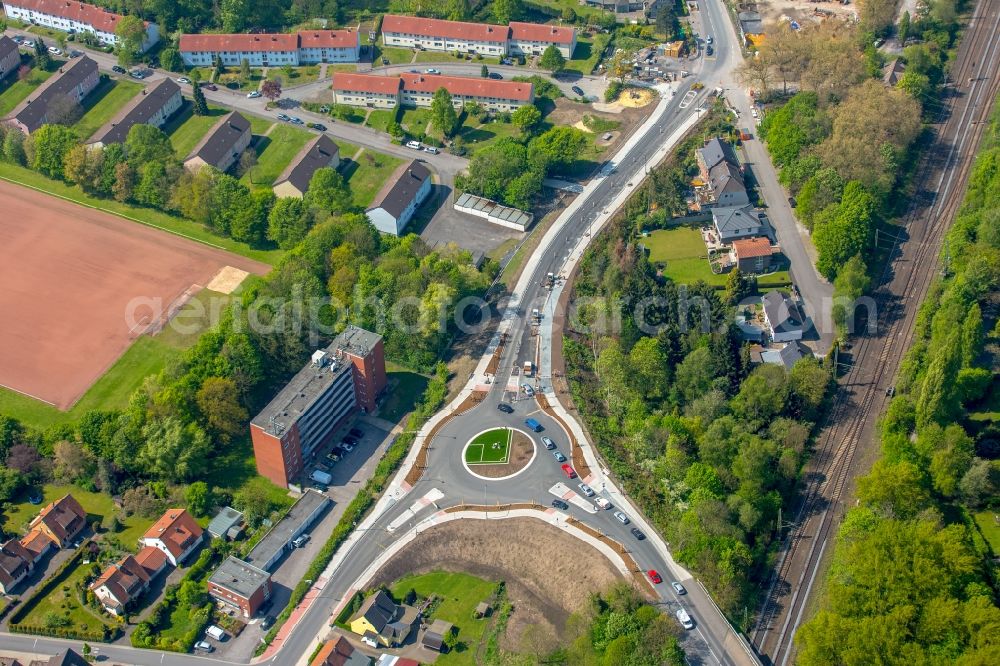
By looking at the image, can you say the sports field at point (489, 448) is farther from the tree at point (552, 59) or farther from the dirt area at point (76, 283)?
the tree at point (552, 59)

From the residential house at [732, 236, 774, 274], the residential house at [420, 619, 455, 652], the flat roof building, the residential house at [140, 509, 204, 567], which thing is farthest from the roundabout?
the residential house at [732, 236, 774, 274]

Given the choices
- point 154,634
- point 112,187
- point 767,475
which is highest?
point 112,187

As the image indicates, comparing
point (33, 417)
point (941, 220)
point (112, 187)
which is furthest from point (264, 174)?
point (941, 220)

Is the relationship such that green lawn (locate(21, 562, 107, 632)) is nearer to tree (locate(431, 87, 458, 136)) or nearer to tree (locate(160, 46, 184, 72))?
tree (locate(431, 87, 458, 136))

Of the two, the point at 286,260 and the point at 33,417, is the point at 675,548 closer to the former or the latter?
the point at 286,260

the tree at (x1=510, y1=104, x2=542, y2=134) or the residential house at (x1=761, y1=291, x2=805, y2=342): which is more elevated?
the tree at (x1=510, y1=104, x2=542, y2=134)

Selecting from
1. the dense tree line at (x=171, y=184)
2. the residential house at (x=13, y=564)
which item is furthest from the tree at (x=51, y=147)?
the residential house at (x=13, y=564)

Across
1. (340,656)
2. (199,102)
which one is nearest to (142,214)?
(199,102)
